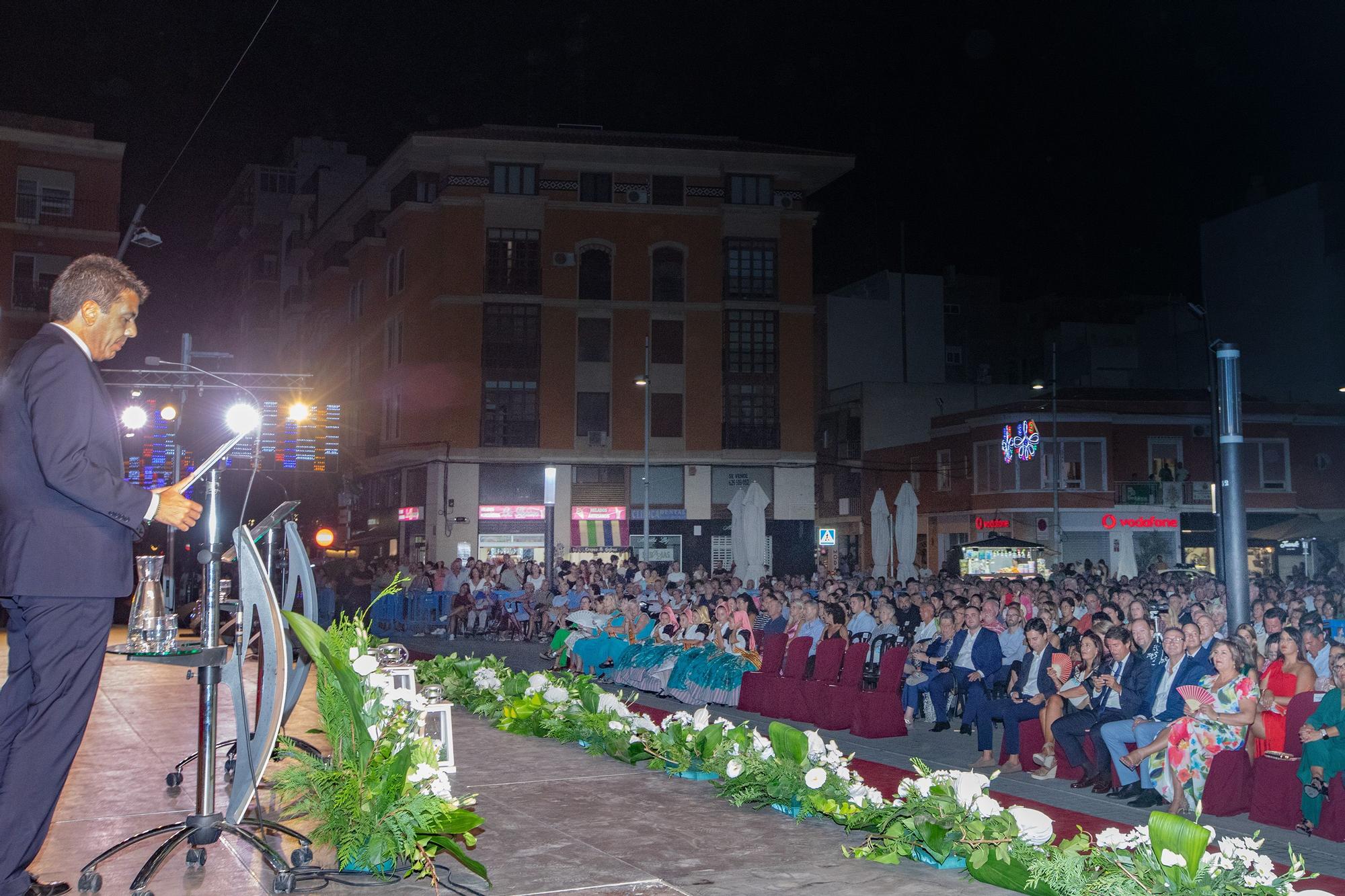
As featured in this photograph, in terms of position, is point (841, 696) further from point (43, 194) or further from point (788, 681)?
point (43, 194)

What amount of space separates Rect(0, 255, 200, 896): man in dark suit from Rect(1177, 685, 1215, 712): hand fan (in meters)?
7.15

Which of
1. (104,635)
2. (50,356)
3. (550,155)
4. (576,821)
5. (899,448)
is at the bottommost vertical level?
(576,821)

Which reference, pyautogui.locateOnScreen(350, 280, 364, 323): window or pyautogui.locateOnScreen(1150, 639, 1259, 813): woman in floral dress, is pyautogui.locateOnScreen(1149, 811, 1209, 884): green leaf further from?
pyautogui.locateOnScreen(350, 280, 364, 323): window

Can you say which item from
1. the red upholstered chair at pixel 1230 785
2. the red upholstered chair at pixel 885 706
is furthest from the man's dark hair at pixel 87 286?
the red upholstered chair at pixel 885 706

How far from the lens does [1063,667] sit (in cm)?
967

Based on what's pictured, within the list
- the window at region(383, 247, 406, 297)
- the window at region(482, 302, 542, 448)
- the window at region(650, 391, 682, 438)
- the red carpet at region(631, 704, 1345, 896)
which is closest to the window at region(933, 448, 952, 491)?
the window at region(650, 391, 682, 438)

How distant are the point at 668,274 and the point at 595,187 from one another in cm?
434

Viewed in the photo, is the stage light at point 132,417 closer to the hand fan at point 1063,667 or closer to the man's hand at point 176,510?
the hand fan at point 1063,667

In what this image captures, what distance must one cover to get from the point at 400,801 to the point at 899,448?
142 feet

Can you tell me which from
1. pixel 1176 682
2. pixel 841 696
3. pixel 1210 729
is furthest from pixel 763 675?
pixel 1210 729

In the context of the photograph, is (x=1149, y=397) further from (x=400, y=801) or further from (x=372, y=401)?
(x=400, y=801)

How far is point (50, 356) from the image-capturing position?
3.85 meters

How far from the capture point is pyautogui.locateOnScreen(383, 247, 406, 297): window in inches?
1741

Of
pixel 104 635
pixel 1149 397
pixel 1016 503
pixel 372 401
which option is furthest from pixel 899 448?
pixel 104 635
